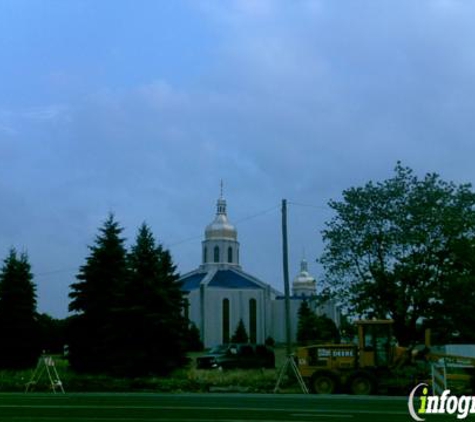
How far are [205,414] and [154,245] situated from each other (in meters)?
20.5

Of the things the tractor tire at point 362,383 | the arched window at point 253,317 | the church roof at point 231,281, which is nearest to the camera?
the tractor tire at point 362,383

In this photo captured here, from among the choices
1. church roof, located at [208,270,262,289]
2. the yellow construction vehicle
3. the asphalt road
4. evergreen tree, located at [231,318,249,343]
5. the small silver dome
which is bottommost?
the asphalt road

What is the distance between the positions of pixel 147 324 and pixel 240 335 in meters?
56.5

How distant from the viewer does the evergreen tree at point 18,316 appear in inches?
1521

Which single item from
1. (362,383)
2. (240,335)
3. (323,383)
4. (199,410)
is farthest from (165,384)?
(240,335)

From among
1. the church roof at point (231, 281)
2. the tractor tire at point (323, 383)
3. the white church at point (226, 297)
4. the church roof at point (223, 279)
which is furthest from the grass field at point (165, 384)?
the church roof at point (231, 281)

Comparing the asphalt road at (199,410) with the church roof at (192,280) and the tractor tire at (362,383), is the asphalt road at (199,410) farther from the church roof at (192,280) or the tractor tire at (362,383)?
the church roof at (192,280)

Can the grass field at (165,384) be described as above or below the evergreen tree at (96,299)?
below

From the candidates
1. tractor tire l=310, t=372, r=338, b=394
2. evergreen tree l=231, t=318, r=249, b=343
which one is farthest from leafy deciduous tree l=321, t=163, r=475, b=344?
evergreen tree l=231, t=318, r=249, b=343

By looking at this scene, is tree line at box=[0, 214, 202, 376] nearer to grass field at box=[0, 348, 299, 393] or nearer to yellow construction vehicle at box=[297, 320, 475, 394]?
grass field at box=[0, 348, 299, 393]

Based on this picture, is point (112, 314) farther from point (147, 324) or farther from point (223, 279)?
point (223, 279)

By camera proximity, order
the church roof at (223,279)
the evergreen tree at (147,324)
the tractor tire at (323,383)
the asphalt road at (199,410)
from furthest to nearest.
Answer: the church roof at (223,279) < the evergreen tree at (147,324) < the tractor tire at (323,383) < the asphalt road at (199,410)

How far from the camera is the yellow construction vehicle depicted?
25516mm

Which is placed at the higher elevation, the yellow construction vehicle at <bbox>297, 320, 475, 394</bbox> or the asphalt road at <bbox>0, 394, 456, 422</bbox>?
the yellow construction vehicle at <bbox>297, 320, 475, 394</bbox>
